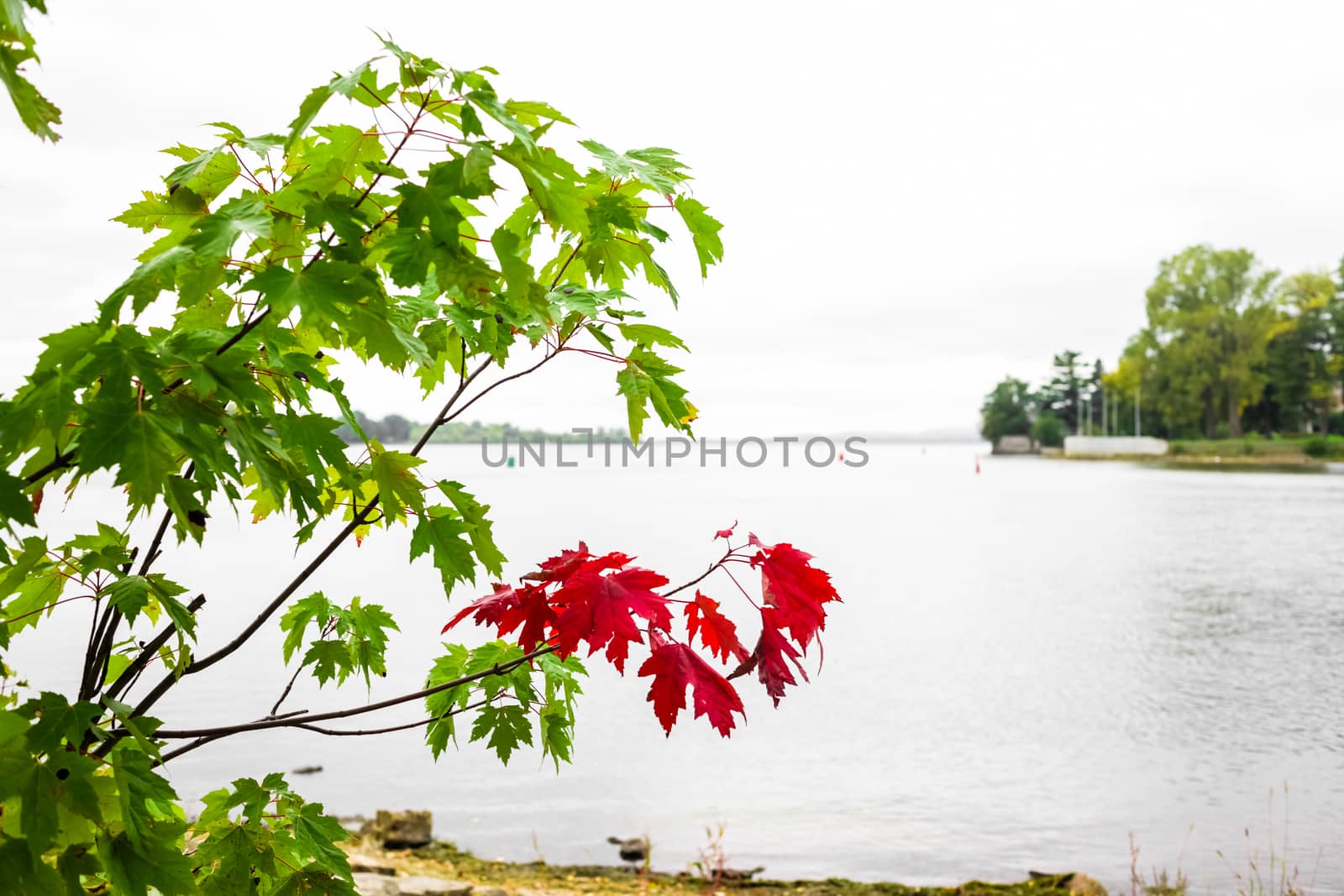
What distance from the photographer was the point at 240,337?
1.35 meters

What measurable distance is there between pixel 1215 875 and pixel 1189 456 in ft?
357

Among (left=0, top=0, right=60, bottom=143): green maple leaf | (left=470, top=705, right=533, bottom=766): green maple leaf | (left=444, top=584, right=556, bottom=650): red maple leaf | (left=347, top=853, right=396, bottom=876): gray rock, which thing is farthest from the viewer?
(left=347, top=853, right=396, bottom=876): gray rock

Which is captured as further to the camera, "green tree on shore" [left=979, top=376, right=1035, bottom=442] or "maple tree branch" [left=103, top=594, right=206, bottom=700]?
"green tree on shore" [left=979, top=376, right=1035, bottom=442]

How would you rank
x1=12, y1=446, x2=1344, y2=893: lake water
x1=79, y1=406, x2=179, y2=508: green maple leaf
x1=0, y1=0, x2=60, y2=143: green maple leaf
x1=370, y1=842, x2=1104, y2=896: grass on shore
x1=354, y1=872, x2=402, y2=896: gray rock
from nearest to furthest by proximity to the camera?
x1=0, y1=0, x2=60, y2=143: green maple leaf → x1=79, y1=406, x2=179, y2=508: green maple leaf → x1=354, y1=872, x2=402, y2=896: gray rock → x1=370, y1=842, x2=1104, y2=896: grass on shore → x1=12, y1=446, x2=1344, y2=893: lake water

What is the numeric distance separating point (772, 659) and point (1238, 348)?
93.7 m

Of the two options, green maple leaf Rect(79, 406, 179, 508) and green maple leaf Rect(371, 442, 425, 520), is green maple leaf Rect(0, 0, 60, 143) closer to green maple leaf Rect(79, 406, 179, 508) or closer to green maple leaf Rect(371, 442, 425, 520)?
green maple leaf Rect(79, 406, 179, 508)

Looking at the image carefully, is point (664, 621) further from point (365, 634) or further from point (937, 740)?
point (937, 740)

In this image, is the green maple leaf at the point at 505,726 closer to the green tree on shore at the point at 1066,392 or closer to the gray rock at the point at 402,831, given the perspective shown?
the gray rock at the point at 402,831

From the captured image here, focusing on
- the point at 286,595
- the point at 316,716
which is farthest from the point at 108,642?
the point at 316,716

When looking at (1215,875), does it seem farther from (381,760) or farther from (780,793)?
(381,760)

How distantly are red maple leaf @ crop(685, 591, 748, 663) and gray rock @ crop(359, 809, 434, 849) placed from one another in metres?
5.73

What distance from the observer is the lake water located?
7.72 m

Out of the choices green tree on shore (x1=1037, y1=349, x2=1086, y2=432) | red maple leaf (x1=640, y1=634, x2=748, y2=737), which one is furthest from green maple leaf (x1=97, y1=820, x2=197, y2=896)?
green tree on shore (x1=1037, y1=349, x2=1086, y2=432)

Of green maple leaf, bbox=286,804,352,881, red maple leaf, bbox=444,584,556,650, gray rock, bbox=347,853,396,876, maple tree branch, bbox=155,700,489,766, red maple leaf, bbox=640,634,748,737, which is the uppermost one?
red maple leaf, bbox=444,584,556,650
